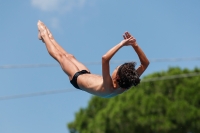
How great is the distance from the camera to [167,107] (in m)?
35.7

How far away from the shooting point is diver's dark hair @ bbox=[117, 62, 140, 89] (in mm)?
7496

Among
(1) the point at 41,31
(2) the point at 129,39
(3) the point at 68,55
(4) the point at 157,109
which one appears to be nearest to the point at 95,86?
(2) the point at 129,39

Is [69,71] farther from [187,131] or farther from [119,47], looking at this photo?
[187,131]

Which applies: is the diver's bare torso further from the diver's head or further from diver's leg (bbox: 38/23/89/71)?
diver's leg (bbox: 38/23/89/71)

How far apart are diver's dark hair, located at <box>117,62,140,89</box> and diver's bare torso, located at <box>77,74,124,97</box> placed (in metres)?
0.16

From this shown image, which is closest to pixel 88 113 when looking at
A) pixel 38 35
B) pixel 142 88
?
pixel 142 88

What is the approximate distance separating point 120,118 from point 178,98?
425 cm

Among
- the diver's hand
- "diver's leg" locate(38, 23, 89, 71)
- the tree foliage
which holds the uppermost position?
the tree foliage

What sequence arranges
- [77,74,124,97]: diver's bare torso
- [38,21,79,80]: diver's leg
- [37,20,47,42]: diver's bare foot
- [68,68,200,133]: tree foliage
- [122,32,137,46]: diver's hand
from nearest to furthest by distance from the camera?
[122,32,137,46]: diver's hand < [77,74,124,97]: diver's bare torso < [38,21,79,80]: diver's leg < [37,20,47,42]: diver's bare foot < [68,68,200,133]: tree foliage

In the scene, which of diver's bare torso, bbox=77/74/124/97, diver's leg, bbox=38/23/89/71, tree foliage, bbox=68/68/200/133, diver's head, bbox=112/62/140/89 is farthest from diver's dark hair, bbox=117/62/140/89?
tree foliage, bbox=68/68/200/133

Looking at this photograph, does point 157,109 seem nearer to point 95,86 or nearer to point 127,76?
point 95,86

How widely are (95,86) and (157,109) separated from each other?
28.0 m

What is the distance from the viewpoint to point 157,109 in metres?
35.3

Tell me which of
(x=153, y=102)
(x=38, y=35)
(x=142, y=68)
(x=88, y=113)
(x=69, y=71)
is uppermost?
(x=88, y=113)
